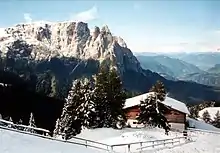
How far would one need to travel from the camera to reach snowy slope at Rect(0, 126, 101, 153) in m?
17.6

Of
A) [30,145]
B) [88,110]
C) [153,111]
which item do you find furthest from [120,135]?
[30,145]

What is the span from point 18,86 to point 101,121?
3902 inches

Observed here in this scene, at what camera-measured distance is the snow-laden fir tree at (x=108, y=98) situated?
141 feet

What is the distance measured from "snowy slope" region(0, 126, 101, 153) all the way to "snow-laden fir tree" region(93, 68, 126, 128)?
2143 cm

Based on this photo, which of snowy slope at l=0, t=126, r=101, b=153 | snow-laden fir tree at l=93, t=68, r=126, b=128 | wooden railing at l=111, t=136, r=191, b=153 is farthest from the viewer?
snow-laden fir tree at l=93, t=68, r=126, b=128

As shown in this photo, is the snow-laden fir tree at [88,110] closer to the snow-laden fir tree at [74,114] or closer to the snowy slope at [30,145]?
the snow-laden fir tree at [74,114]

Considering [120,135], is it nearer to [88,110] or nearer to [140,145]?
[88,110]

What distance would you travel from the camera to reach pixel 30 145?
61.3ft

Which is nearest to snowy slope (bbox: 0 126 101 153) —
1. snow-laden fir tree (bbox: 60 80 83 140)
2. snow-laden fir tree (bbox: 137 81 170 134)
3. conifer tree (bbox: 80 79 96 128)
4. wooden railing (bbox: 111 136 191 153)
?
wooden railing (bbox: 111 136 191 153)

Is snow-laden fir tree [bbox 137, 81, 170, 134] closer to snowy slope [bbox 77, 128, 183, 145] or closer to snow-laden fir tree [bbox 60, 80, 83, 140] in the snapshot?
A: snowy slope [bbox 77, 128, 183, 145]

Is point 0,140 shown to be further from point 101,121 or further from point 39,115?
point 39,115

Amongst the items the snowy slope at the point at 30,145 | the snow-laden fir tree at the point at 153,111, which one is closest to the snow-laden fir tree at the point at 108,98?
the snow-laden fir tree at the point at 153,111

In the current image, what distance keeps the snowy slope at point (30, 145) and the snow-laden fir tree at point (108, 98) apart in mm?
21428

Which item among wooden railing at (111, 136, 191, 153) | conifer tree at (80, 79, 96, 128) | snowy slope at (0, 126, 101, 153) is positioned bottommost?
wooden railing at (111, 136, 191, 153)
